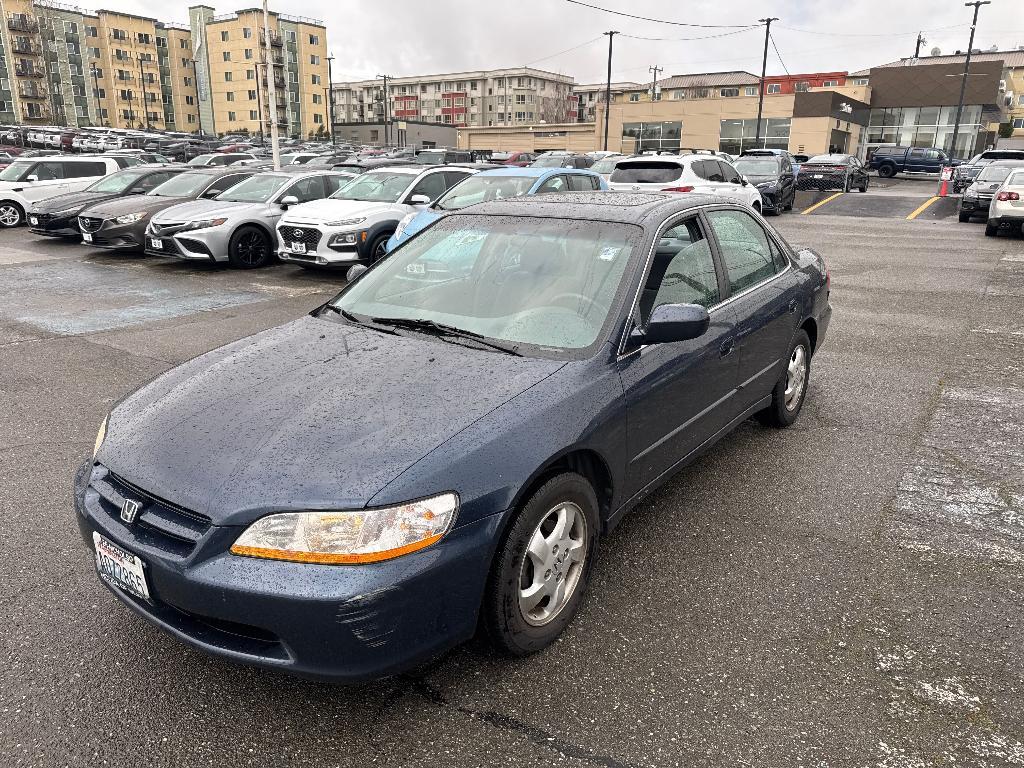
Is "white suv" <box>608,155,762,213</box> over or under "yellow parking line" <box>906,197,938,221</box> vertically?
over

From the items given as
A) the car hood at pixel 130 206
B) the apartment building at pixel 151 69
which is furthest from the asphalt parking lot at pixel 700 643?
the apartment building at pixel 151 69

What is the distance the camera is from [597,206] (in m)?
3.79

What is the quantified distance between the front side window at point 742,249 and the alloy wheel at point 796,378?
653mm

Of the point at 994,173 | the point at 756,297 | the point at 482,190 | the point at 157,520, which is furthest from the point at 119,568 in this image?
the point at 994,173

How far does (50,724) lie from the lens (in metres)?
2.36

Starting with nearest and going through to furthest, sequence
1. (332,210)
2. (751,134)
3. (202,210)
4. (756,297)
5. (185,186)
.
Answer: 1. (756,297)
2. (332,210)
3. (202,210)
4. (185,186)
5. (751,134)

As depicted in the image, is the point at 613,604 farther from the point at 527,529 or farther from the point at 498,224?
the point at 498,224

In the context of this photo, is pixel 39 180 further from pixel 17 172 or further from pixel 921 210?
pixel 921 210

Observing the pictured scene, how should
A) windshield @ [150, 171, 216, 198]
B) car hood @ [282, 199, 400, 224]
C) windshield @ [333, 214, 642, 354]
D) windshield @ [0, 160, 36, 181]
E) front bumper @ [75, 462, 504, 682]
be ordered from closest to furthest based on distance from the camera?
front bumper @ [75, 462, 504, 682], windshield @ [333, 214, 642, 354], car hood @ [282, 199, 400, 224], windshield @ [150, 171, 216, 198], windshield @ [0, 160, 36, 181]

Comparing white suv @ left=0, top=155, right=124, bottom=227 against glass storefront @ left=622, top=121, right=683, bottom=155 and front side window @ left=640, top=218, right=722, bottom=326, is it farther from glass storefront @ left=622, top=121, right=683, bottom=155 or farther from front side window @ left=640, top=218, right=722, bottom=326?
glass storefront @ left=622, top=121, right=683, bottom=155

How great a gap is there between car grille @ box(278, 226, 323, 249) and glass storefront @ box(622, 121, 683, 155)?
48.6 meters

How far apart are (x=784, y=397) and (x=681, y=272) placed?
5.33 feet

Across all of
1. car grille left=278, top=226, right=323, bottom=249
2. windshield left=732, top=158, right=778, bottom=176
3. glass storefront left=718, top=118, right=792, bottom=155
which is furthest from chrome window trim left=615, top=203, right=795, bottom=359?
glass storefront left=718, top=118, right=792, bottom=155

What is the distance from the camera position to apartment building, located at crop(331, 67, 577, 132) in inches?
4702
